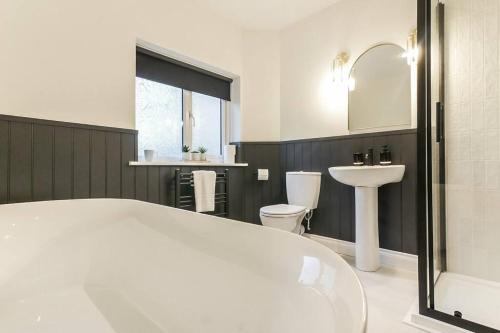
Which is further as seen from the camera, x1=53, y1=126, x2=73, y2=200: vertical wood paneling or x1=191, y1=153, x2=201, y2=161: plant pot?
x1=191, y1=153, x2=201, y2=161: plant pot

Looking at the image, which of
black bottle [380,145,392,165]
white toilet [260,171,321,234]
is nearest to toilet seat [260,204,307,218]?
white toilet [260,171,321,234]

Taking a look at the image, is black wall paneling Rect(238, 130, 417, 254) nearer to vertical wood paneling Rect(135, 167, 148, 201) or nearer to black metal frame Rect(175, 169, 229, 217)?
black metal frame Rect(175, 169, 229, 217)

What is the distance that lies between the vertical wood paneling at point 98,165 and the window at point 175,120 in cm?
40

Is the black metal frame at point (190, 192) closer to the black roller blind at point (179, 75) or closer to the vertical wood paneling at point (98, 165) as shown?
the vertical wood paneling at point (98, 165)

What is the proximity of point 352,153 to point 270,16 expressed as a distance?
5.28ft

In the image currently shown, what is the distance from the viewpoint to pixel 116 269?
1.33 meters

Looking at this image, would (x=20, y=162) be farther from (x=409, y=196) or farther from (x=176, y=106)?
(x=409, y=196)

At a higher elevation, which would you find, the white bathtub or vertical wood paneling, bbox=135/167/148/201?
vertical wood paneling, bbox=135/167/148/201

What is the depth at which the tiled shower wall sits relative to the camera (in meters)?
1.62

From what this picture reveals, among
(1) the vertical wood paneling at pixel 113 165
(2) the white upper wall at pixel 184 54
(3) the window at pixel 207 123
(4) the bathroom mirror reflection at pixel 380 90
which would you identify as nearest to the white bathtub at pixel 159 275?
(1) the vertical wood paneling at pixel 113 165

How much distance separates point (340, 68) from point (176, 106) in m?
1.59

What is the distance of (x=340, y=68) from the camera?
7.91 ft

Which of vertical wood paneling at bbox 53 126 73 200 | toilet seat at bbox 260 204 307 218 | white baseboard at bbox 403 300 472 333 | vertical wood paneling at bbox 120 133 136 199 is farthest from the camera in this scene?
toilet seat at bbox 260 204 307 218

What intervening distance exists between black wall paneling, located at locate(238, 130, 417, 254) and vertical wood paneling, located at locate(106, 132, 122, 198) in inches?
49.1
